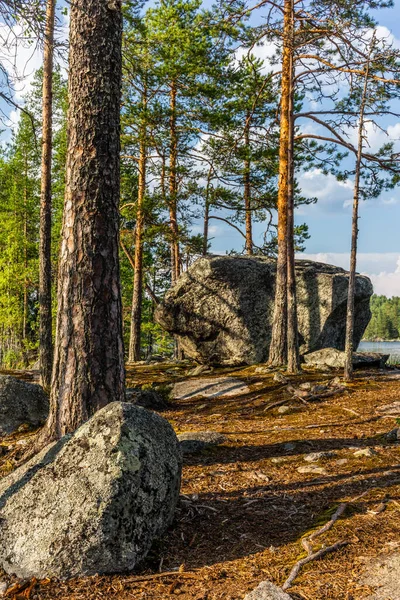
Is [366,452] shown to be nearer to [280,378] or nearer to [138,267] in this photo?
[280,378]

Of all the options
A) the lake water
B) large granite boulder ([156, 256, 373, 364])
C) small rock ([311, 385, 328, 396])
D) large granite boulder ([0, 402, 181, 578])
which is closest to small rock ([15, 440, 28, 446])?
large granite boulder ([0, 402, 181, 578])

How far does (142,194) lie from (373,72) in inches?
383

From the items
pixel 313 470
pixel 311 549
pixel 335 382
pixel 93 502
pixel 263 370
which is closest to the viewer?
pixel 93 502

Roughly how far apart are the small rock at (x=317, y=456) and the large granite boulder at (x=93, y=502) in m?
2.26

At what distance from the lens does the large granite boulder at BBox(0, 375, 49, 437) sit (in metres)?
7.96

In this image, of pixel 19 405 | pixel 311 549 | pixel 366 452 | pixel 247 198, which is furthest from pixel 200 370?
pixel 311 549

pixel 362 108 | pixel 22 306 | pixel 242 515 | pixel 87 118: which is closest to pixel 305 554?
pixel 242 515

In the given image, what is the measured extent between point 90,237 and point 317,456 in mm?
3602

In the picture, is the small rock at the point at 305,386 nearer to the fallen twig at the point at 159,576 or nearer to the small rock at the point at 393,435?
the small rock at the point at 393,435

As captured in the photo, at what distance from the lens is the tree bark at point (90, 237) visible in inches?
197

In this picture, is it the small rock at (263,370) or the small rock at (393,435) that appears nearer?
the small rock at (393,435)

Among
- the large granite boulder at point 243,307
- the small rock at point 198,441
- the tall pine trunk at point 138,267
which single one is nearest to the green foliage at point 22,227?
the tall pine trunk at point 138,267

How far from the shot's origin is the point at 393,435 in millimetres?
6266

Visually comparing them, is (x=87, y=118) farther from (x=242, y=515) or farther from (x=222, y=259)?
(x=222, y=259)
